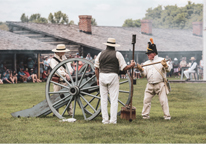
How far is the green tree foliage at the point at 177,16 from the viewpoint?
60.2 metres

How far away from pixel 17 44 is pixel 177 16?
40.6 metres

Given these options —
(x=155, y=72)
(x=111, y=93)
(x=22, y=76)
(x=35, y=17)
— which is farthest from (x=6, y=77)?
(x=35, y=17)

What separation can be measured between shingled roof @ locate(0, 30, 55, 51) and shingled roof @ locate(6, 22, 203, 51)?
351 cm

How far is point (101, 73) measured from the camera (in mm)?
7746

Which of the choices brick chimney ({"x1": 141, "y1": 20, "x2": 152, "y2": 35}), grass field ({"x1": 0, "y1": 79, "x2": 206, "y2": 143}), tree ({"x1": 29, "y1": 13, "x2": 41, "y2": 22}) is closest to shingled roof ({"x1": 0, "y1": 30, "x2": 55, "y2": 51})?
grass field ({"x1": 0, "y1": 79, "x2": 206, "y2": 143})

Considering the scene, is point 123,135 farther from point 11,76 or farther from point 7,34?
point 7,34

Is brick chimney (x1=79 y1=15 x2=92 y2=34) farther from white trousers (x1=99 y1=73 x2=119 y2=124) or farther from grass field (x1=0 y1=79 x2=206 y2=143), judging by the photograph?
white trousers (x1=99 y1=73 x2=119 y2=124)

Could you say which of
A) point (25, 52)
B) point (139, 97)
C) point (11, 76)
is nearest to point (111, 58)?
point (139, 97)

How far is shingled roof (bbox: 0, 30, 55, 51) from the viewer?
23.3 meters

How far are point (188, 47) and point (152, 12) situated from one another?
34821 mm

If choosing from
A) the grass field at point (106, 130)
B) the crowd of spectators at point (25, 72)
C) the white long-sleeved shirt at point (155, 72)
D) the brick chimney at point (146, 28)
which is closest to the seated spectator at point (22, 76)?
the crowd of spectators at point (25, 72)

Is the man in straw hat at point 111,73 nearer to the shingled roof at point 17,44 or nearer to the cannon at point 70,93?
the cannon at point 70,93

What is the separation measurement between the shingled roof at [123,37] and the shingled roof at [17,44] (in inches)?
138

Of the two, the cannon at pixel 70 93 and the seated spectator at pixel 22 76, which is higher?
the cannon at pixel 70 93
